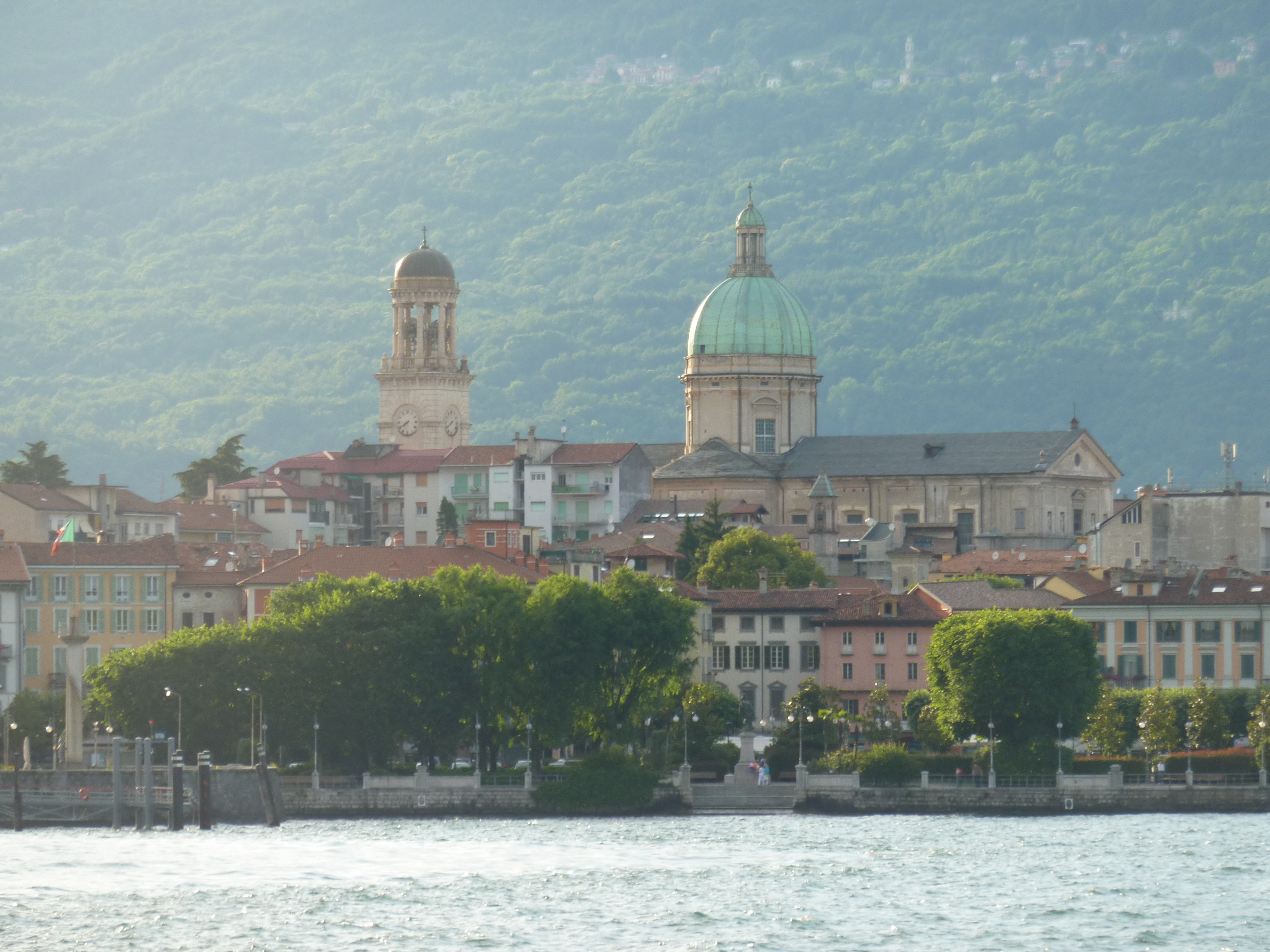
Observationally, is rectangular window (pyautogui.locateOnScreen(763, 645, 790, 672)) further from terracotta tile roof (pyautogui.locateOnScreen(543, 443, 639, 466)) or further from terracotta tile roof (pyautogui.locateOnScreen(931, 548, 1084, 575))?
terracotta tile roof (pyautogui.locateOnScreen(543, 443, 639, 466))

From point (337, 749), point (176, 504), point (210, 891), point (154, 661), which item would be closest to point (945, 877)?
point (210, 891)

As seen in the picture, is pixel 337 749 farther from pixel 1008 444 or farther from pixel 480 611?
pixel 1008 444

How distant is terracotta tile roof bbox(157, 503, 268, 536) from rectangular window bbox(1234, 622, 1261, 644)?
241ft

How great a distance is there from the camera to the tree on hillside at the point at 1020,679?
102875 millimetres

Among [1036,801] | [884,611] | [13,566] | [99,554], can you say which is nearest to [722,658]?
[884,611]

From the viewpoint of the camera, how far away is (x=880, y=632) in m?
124

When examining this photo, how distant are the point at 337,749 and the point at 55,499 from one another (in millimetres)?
56572

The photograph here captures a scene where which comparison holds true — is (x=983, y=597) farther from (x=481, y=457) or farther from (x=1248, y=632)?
(x=481, y=457)

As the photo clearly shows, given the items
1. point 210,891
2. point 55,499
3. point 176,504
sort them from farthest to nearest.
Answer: point 176,504
point 55,499
point 210,891

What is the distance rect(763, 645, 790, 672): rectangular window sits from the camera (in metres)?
129

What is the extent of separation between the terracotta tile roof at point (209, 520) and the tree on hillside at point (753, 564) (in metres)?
33.5

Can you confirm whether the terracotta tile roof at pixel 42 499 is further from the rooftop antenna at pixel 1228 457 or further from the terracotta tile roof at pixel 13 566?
the rooftop antenna at pixel 1228 457

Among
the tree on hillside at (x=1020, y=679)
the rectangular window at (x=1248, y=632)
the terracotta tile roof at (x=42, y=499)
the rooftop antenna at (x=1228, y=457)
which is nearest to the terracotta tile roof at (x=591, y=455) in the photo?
the terracotta tile roof at (x=42, y=499)

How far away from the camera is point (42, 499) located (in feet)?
502
